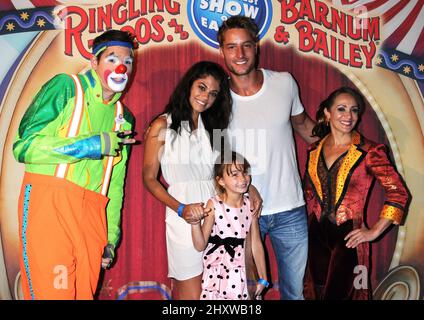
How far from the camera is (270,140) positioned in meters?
3.28

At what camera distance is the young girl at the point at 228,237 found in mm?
2941

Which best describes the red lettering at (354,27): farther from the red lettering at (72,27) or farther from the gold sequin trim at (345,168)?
the red lettering at (72,27)

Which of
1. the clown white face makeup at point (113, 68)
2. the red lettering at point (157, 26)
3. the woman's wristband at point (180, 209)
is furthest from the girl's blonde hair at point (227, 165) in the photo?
the red lettering at point (157, 26)

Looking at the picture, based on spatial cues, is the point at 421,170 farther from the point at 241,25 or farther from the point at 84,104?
the point at 84,104

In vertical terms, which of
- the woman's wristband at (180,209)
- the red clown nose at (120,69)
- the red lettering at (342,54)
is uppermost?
the red lettering at (342,54)

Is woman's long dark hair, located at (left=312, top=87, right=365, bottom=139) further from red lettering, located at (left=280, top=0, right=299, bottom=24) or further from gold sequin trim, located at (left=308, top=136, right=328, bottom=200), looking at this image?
red lettering, located at (left=280, top=0, right=299, bottom=24)

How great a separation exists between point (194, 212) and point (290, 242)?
73cm

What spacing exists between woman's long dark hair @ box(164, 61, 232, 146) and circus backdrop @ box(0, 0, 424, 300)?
0.41m

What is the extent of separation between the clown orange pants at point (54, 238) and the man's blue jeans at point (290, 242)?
1.04m

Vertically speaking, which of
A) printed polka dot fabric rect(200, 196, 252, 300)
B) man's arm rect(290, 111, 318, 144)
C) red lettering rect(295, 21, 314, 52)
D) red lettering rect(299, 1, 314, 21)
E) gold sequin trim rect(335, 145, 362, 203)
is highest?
red lettering rect(299, 1, 314, 21)

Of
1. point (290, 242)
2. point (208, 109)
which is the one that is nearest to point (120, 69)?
point (208, 109)

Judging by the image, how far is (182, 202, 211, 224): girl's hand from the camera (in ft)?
9.51

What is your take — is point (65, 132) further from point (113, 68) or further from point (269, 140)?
point (269, 140)

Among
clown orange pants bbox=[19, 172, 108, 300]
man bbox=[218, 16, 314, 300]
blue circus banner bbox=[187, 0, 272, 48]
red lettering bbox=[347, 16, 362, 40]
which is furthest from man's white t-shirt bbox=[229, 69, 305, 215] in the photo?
clown orange pants bbox=[19, 172, 108, 300]
